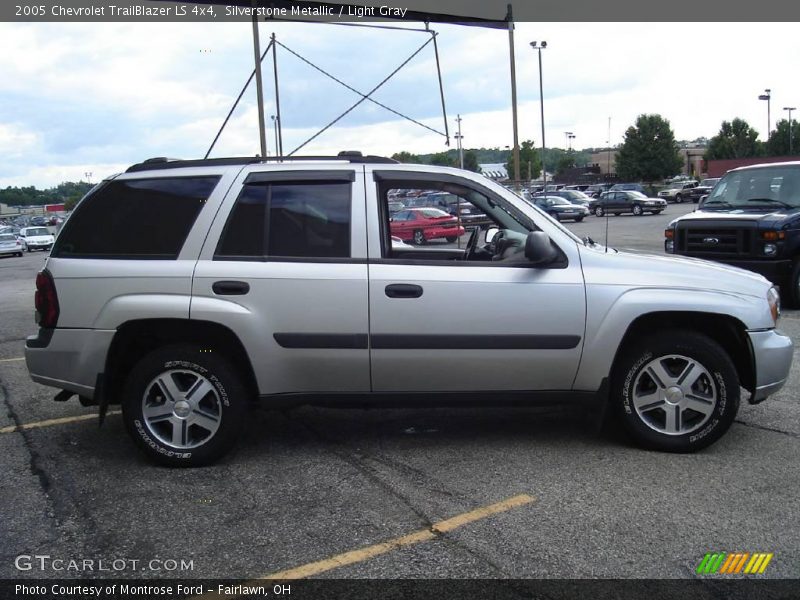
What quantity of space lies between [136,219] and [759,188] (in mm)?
9420

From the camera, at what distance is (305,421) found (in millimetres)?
5715

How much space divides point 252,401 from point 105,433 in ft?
A: 4.67

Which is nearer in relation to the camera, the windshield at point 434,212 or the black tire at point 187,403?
the black tire at point 187,403

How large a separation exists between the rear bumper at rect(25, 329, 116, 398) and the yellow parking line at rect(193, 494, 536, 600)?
197 cm

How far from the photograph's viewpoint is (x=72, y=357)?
4645mm

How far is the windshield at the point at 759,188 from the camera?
35.1 ft

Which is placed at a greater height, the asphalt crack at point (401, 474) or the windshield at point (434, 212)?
the windshield at point (434, 212)

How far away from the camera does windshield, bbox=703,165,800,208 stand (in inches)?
421

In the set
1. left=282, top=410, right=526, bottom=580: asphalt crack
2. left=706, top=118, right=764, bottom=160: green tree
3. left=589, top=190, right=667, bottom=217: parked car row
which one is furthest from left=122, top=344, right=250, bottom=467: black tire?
left=706, top=118, right=764, bottom=160: green tree

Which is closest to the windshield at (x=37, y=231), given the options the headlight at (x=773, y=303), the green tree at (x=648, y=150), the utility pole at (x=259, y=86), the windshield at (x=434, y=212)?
the utility pole at (x=259, y=86)

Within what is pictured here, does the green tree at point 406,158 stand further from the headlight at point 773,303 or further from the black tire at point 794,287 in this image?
the black tire at point 794,287

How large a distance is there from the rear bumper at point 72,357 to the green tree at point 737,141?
82.8 meters

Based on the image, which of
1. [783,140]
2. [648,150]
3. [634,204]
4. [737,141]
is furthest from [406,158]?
[737,141]

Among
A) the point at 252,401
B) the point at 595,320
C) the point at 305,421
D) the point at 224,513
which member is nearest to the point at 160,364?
the point at 252,401
